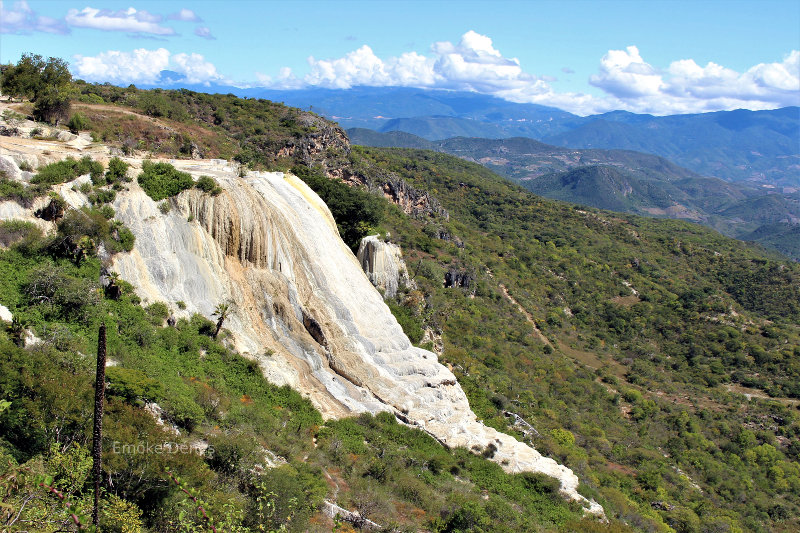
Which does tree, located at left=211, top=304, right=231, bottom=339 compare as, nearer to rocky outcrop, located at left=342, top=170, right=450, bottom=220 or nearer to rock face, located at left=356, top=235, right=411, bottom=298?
rock face, located at left=356, top=235, right=411, bottom=298

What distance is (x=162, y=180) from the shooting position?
2359 cm

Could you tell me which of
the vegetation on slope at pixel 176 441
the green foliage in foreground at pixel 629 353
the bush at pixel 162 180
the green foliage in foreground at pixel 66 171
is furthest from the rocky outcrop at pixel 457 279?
the green foliage in foreground at pixel 66 171

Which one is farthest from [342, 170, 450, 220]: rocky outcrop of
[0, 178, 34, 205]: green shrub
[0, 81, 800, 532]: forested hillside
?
[0, 178, 34, 205]: green shrub

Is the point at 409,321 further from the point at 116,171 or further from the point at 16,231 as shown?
the point at 16,231

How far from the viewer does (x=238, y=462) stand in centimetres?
1408

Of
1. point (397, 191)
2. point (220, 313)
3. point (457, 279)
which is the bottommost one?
point (457, 279)

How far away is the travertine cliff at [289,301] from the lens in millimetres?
21594

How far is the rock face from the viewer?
108 ft

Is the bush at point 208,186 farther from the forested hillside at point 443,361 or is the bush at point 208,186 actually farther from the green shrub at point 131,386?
the green shrub at point 131,386

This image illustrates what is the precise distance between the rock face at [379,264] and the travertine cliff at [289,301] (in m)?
5.28

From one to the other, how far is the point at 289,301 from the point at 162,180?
852 cm

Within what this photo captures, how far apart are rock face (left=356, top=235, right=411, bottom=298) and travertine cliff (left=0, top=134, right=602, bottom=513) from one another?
5.28 meters

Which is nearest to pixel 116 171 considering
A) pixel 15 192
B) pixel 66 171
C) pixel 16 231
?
pixel 66 171

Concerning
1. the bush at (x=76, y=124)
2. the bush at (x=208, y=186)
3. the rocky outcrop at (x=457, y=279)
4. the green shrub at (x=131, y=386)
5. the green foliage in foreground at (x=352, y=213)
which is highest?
the bush at (x=76, y=124)
